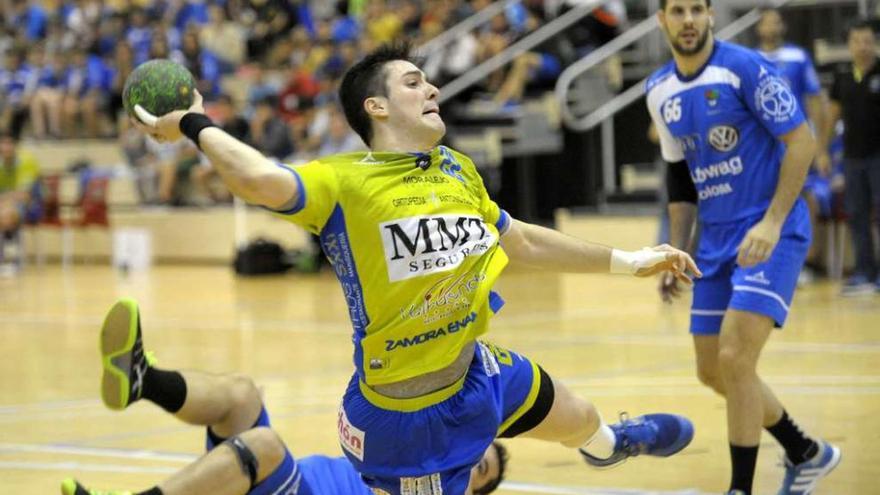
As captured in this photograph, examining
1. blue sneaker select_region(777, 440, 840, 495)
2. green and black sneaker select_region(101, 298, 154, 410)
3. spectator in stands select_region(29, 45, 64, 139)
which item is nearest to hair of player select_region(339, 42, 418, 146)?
green and black sneaker select_region(101, 298, 154, 410)

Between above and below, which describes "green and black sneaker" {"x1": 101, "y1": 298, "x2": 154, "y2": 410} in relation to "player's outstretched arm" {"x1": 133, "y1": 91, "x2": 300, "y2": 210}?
below

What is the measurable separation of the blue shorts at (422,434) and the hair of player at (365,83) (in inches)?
33.1

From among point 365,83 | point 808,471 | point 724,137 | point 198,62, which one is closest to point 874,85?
point 724,137

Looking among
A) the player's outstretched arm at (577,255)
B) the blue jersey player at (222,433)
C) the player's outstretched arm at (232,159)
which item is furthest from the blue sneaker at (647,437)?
the player's outstretched arm at (232,159)

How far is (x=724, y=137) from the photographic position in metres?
6.10

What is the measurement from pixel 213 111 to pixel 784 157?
16760 mm

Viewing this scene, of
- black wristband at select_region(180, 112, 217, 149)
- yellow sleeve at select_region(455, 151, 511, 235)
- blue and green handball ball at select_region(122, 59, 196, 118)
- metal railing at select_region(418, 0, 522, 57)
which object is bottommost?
yellow sleeve at select_region(455, 151, 511, 235)

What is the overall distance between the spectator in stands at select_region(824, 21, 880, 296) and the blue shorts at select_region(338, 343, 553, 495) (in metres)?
9.80

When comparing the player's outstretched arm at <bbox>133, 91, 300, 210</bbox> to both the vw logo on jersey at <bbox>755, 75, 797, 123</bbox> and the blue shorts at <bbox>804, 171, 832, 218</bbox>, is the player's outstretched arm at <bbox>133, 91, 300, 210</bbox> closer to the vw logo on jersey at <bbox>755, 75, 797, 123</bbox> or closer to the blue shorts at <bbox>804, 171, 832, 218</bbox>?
the vw logo on jersey at <bbox>755, 75, 797, 123</bbox>

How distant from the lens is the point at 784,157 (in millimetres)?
5883

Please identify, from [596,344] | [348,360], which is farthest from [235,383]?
[596,344]

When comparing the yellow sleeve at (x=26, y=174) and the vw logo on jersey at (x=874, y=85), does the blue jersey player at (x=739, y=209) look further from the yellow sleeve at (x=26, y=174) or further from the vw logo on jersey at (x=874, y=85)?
the yellow sleeve at (x=26, y=174)

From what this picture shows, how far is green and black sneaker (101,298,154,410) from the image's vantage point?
521 cm

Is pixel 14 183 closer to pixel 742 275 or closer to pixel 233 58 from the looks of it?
pixel 233 58
